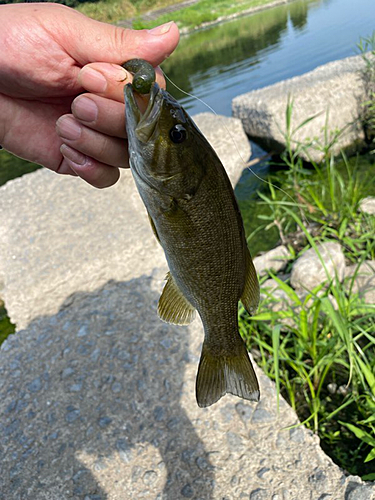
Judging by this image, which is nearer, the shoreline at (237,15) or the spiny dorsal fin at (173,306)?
the spiny dorsal fin at (173,306)

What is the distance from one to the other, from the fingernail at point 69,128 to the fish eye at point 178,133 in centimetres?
68

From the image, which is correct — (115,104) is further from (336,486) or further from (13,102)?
(336,486)

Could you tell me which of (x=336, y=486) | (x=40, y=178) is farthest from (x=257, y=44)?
(x=336, y=486)

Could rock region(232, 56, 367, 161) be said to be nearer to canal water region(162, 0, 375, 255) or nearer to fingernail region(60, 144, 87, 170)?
canal water region(162, 0, 375, 255)

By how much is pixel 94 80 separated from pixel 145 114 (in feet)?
1.47

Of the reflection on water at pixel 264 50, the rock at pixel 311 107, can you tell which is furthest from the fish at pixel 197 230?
the reflection on water at pixel 264 50

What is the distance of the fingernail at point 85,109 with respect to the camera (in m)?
1.78

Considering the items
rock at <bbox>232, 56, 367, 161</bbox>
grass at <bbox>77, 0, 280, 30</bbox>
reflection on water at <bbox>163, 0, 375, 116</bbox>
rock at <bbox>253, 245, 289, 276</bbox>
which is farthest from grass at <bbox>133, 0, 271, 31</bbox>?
rock at <bbox>253, 245, 289, 276</bbox>

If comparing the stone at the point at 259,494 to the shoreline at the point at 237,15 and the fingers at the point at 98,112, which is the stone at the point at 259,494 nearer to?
the fingers at the point at 98,112

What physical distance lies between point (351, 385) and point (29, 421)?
7.18 ft

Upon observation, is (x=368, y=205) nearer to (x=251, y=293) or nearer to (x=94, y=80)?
(x=251, y=293)

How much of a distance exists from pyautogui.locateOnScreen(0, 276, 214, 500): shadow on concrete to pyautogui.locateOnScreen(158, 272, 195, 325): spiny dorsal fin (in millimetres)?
1200

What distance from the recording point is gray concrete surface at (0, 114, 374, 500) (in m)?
2.45

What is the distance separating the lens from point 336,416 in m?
3.04
